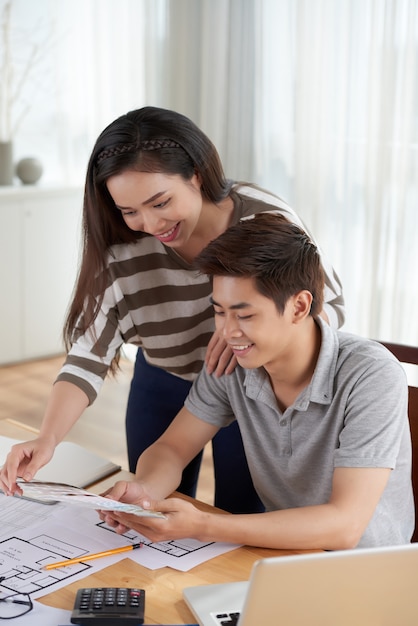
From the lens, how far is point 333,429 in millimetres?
1619

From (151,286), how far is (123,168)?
0.36 metres

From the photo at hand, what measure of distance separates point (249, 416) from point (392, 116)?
2080 mm

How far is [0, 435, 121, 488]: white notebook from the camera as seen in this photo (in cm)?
177

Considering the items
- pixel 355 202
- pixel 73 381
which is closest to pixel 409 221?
pixel 355 202

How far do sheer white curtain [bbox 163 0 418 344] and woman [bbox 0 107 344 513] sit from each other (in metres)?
1.68

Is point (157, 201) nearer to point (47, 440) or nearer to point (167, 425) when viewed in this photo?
point (47, 440)

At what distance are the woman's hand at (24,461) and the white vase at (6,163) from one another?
305 centimetres

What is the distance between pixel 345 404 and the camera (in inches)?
62.7

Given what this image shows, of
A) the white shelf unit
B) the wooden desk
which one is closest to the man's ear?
the wooden desk

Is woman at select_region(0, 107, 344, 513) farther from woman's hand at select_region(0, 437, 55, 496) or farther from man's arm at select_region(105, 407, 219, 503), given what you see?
man's arm at select_region(105, 407, 219, 503)

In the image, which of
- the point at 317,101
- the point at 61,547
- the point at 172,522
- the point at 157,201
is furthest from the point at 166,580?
the point at 317,101

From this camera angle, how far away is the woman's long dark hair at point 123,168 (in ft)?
5.63

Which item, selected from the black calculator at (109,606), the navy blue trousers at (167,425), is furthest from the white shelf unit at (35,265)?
the black calculator at (109,606)

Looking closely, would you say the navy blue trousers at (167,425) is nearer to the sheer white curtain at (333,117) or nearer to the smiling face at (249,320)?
the smiling face at (249,320)
